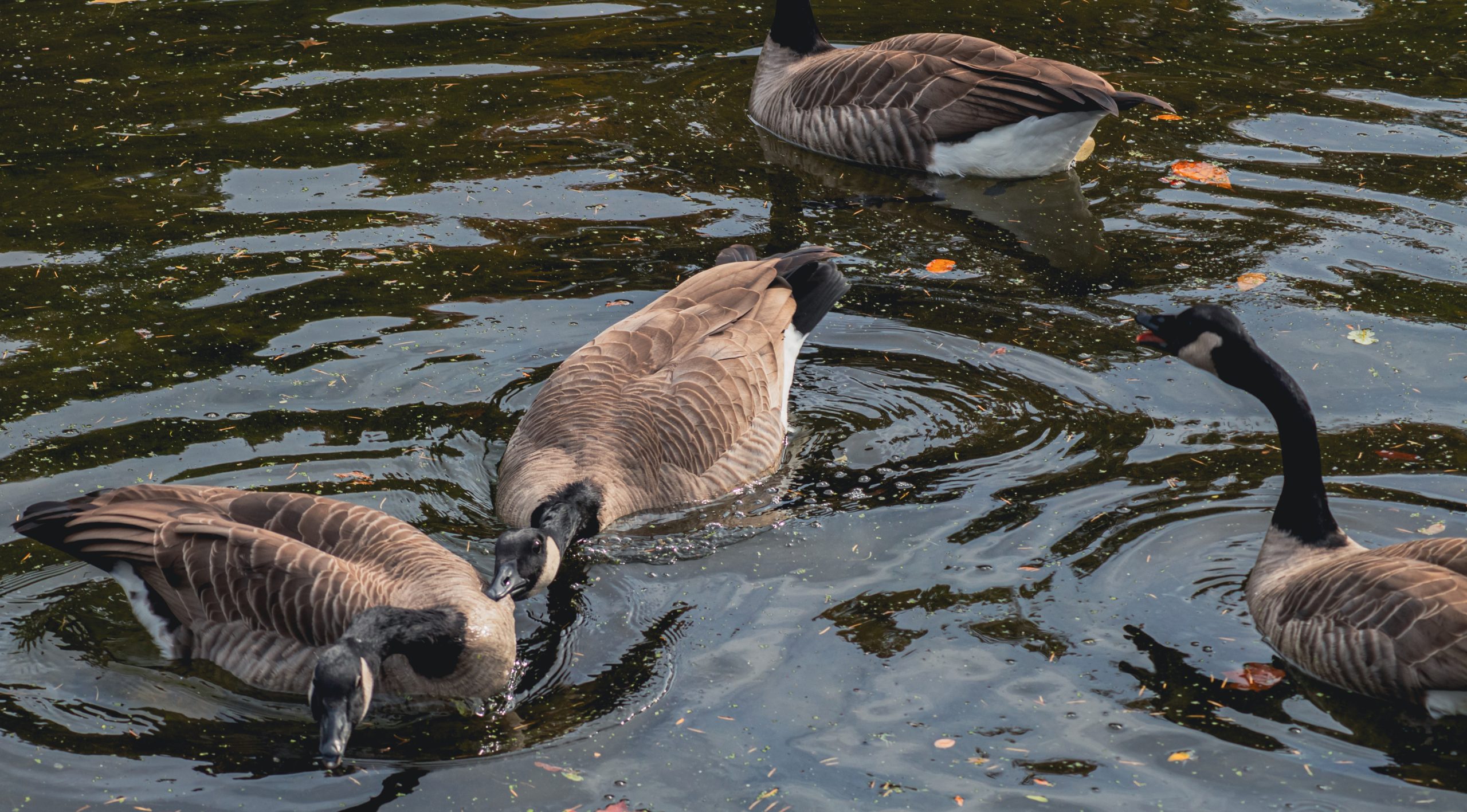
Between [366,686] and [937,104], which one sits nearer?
[366,686]

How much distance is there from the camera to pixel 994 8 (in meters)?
15.4

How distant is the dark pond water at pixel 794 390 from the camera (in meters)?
5.93

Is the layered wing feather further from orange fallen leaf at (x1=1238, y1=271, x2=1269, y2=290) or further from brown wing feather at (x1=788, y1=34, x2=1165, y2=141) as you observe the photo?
brown wing feather at (x1=788, y1=34, x2=1165, y2=141)

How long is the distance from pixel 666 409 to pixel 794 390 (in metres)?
1.36


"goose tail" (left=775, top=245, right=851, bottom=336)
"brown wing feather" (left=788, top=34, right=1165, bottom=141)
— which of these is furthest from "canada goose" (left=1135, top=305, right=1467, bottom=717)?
"brown wing feather" (left=788, top=34, right=1165, bottom=141)

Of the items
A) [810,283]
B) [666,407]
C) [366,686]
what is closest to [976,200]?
[810,283]

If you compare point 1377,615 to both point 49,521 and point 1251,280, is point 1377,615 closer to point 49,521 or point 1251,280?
point 1251,280

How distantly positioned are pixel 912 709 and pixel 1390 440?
3598 millimetres

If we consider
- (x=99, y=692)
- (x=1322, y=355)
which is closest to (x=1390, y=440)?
(x=1322, y=355)

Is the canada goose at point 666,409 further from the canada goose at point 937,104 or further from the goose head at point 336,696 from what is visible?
the canada goose at point 937,104

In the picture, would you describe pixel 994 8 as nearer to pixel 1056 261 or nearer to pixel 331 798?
pixel 1056 261

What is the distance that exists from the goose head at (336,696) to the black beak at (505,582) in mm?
807

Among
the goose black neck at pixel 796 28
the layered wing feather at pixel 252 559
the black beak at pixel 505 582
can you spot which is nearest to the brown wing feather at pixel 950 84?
the goose black neck at pixel 796 28

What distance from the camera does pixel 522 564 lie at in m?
6.57
